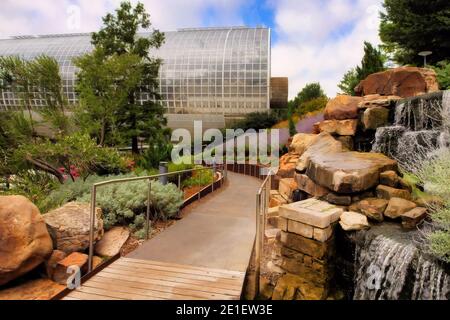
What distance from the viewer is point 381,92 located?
383 inches

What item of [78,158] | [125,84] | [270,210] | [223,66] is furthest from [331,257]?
[223,66]

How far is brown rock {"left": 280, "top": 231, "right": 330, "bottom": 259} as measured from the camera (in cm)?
418

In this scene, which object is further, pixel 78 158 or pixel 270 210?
pixel 78 158

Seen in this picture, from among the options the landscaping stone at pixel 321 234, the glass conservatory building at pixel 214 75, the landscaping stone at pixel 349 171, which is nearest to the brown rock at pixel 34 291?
the landscaping stone at pixel 321 234

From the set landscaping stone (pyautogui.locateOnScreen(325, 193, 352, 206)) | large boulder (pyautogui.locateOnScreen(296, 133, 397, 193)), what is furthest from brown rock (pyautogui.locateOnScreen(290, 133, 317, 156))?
landscaping stone (pyautogui.locateOnScreen(325, 193, 352, 206))

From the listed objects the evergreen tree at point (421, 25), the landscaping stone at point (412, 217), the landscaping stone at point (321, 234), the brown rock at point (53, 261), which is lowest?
the brown rock at point (53, 261)

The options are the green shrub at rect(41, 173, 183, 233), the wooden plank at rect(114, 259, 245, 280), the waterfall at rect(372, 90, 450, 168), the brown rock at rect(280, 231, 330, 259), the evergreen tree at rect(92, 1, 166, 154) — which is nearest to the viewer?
the wooden plank at rect(114, 259, 245, 280)

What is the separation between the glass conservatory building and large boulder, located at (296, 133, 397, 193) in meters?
23.5

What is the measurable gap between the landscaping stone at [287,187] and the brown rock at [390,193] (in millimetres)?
2349

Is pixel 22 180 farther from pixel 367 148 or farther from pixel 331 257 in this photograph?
pixel 367 148

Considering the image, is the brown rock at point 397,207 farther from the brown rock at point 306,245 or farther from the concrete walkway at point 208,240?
the concrete walkway at point 208,240

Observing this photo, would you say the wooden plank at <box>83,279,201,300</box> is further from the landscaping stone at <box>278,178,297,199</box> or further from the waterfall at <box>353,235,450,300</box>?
the landscaping stone at <box>278,178,297,199</box>

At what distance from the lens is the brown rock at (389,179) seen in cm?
511
